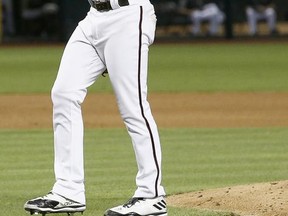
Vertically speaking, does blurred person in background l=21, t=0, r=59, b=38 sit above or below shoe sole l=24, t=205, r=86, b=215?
below

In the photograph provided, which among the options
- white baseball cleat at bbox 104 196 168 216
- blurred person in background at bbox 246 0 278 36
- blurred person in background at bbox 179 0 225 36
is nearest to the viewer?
white baseball cleat at bbox 104 196 168 216

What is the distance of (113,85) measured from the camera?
5.70m

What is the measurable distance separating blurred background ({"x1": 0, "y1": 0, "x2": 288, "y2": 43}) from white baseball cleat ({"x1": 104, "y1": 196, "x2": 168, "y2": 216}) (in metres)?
23.6

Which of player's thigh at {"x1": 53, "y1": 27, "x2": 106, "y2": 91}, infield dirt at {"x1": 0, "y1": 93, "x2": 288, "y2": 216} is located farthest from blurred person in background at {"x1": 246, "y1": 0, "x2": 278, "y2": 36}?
player's thigh at {"x1": 53, "y1": 27, "x2": 106, "y2": 91}

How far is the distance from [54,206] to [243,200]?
1.34 m

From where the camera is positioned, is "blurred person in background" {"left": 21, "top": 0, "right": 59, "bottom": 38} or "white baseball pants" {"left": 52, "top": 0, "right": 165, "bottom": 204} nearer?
"white baseball pants" {"left": 52, "top": 0, "right": 165, "bottom": 204}

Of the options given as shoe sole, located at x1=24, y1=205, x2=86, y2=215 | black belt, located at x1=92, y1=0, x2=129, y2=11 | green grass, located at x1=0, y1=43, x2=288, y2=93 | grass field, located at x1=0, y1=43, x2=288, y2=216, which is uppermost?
black belt, located at x1=92, y1=0, x2=129, y2=11

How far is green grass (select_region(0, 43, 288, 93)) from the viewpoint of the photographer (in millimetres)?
18219

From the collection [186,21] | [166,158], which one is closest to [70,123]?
[166,158]

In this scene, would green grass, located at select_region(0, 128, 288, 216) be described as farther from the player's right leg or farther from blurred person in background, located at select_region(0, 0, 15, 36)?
blurred person in background, located at select_region(0, 0, 15, 36)

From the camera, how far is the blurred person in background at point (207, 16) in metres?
30.8

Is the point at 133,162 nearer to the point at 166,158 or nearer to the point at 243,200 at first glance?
the point at 166,158

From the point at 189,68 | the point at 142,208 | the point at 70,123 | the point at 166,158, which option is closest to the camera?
the point at 142,208

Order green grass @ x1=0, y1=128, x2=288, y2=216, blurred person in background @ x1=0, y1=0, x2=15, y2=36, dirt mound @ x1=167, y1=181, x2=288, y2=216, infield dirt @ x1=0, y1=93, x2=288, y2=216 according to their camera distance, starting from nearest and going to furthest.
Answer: dirt mound @ x1=167, y1=181, x2=288, y2=216, green grass @ x1=0, y1=128, x2=288, y2=216, infield dirt @ x1=0, y1=93, x2=288, y2=216, blurred person in background @ x1=0, y1=0, x2=15, y2=36
